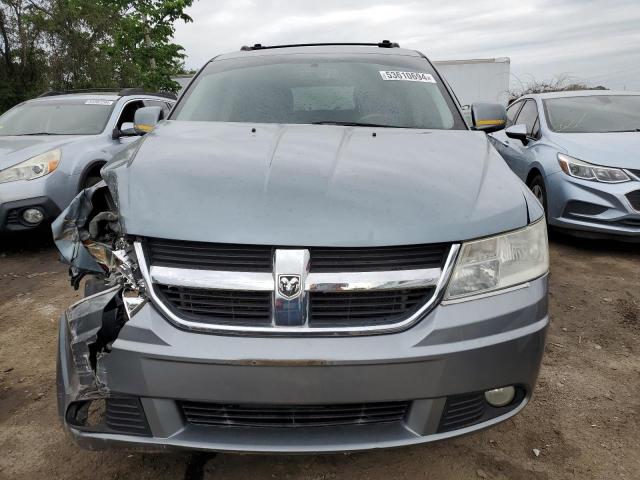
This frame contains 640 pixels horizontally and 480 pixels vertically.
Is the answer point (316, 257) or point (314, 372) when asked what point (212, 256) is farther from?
point (314, 372)

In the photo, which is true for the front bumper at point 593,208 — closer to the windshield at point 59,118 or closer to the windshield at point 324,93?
the windshield at point 324,93

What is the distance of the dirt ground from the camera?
79.2 inches

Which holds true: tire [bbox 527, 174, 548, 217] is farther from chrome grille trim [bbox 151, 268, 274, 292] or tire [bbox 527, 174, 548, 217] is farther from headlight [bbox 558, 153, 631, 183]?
chrome grille trim [bbox 151, 268, 274, 292]

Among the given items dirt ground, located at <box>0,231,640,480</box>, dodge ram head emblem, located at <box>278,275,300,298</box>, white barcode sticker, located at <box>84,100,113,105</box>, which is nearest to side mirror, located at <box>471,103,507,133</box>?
dirt ground, located at <box>0,231,640,480</box>

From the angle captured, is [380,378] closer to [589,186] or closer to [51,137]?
[589,186]

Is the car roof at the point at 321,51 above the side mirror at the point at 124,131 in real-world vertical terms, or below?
above

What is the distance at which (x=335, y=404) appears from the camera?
5.15 feet

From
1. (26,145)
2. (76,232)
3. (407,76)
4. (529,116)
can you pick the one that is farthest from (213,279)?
(529,116)

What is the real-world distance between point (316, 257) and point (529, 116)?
17.3 ft

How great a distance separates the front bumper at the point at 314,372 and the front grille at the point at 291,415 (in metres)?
0.02

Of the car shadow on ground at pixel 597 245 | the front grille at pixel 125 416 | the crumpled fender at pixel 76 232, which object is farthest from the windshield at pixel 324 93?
the car shadow on ground at pixel 597 245

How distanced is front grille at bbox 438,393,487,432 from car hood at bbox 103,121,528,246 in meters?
Answer: 0.52

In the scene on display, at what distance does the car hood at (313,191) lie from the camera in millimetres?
1623

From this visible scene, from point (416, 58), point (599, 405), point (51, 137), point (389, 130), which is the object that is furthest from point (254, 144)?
point (51, 137)
